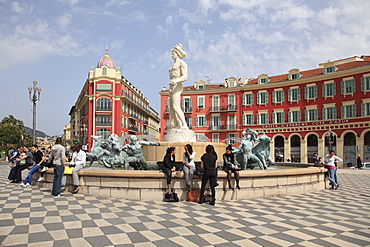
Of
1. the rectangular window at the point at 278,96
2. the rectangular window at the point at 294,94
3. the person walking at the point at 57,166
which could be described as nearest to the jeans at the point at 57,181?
the person walking at the point at 57,166

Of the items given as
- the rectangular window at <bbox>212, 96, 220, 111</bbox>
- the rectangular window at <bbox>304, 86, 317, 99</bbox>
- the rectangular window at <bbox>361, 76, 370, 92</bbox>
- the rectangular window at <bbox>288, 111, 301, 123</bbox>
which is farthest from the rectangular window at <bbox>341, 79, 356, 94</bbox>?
the rectangular window at <bbox>212, 96, 220, 111</bbox>

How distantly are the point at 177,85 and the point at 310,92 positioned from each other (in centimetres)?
3188

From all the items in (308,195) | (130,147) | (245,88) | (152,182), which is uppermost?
(245,88)

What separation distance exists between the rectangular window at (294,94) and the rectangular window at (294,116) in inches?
74.0

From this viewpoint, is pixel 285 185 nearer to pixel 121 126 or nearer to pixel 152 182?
pixel 152 182

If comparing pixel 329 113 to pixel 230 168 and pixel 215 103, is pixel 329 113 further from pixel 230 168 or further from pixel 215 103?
pixel 230 168

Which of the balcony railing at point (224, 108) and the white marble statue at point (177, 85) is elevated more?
the balcony railing at point (224, 108)

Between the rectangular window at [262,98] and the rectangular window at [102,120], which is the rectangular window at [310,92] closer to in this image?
the rectangular window at [262,98]

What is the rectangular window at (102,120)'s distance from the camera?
51219 mm

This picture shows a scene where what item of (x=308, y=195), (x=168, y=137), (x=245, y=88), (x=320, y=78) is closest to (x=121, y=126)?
(x=245, y=88)

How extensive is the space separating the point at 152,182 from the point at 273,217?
9.91 feet

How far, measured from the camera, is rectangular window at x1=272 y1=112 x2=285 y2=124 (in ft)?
138

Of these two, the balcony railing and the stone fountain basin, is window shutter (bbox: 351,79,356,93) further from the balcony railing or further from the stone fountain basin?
the stone fountain basin

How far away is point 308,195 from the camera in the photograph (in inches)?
371
